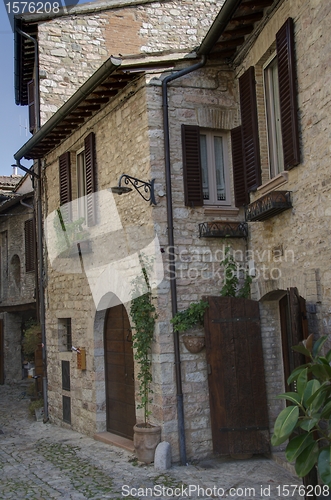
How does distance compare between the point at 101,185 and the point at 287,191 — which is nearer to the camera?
the point at 287,191

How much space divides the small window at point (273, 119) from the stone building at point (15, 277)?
9.12 m

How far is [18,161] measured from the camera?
10.4m

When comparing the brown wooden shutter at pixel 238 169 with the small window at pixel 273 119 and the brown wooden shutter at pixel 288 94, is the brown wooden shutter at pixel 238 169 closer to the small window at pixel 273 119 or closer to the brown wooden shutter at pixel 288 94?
the small window at pixel 273 119

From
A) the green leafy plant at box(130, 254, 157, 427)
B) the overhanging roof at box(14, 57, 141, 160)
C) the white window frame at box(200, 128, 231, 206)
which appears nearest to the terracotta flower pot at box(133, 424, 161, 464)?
the green leafy plant at box(130, 254, 157, 427)

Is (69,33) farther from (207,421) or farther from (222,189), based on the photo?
(207,421)

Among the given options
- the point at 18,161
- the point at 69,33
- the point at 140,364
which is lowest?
the point at 140,364

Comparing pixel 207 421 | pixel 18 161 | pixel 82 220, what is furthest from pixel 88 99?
pixel 207 421

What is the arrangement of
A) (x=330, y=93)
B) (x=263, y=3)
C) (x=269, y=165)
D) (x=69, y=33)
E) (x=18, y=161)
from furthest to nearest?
1. (x=69, y=33)
2. (x=18, y=161)
3. (x=269, y=165)
4. (x=263, y=3)
5. (x=330, y=93)

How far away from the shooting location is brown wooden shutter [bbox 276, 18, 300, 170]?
19.1ft

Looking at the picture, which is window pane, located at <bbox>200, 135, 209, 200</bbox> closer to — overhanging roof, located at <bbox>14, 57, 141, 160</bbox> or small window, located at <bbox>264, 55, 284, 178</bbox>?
small window, located at <bbox>264, 55, 284, 178</bbox>

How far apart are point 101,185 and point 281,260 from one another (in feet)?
11.1

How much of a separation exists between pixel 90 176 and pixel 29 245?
6.32m

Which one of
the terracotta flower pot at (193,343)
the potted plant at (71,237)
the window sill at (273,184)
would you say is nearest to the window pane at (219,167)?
the window sill at (273,184)

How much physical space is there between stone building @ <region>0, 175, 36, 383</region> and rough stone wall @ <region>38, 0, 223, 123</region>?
4252mm
